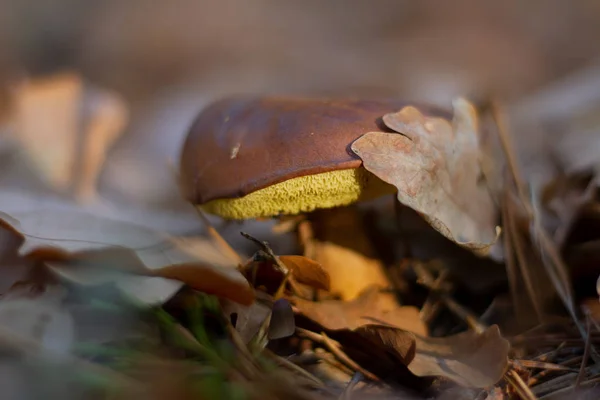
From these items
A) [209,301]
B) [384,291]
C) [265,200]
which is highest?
[265,200]

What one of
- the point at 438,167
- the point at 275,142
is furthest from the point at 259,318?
the point at 438,167

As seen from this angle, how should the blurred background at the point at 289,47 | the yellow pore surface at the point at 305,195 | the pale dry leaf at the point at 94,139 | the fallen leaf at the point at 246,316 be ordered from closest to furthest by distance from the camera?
the fallen leaf at the point at 246,316 < the yellow pore surface at the point at 305,195 < the pale dry leaf at the point at 94,139 < the blurred background at the point at 289,47

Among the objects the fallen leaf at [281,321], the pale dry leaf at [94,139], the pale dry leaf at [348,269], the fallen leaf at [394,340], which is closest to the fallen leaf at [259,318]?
the fallen leaf at [281,321]

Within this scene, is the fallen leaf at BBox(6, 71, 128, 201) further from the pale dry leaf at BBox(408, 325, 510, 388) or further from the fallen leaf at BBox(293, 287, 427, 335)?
the pale dry leaf at BBox(408, 325, 510, 388)

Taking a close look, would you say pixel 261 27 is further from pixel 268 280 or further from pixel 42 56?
pixel 268 280

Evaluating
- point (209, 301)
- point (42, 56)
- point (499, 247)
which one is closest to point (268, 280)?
point (209, 301)

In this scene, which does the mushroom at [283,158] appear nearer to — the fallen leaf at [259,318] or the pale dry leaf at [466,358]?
the fallen leaf at [259,318]

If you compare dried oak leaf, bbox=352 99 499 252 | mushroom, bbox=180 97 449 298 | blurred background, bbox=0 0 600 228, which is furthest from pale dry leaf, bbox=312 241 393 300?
blurred background, bbox=0 0 600 228
